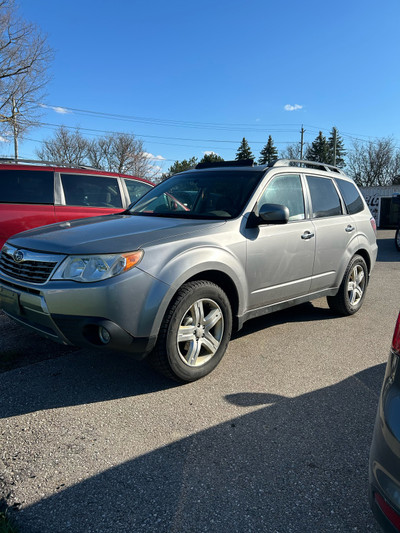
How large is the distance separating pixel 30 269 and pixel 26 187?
3520 mm

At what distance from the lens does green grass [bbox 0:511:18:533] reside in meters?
1.74

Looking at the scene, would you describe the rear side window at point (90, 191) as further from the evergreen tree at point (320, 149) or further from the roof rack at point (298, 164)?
the evergreen tree at point (320, 149)

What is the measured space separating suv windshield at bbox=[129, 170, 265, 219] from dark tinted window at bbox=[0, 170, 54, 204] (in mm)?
2386

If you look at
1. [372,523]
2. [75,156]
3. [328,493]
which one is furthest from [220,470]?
[75,156]

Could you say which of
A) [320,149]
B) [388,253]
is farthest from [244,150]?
[388,253]

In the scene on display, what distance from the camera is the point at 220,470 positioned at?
7.29 ft

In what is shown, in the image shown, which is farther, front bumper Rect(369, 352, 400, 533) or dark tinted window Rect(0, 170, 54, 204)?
dark tinted window Rect(0, 170, 54, 204)

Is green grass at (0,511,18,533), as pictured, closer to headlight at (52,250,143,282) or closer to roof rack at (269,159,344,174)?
headlight at (52,250,143,282)

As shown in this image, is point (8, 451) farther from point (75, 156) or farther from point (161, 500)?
point (75, 156)

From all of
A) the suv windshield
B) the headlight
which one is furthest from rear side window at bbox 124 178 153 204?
the headlight

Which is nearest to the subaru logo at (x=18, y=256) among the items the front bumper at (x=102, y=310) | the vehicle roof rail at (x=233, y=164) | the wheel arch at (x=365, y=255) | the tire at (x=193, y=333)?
the front bumper at (x=102, y=310)

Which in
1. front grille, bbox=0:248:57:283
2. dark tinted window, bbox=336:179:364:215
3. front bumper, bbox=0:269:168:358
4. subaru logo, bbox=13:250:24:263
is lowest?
front bumper, bbox=0:269:168:358

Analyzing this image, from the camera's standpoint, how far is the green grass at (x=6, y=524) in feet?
5.71

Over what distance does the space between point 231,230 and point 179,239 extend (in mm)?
579
